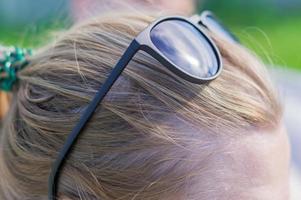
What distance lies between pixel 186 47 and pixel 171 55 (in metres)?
0.04

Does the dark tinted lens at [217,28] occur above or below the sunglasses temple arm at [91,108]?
above

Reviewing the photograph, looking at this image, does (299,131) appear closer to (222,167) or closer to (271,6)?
(222,167)

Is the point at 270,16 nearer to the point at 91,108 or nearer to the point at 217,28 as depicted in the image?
the point at 217,28

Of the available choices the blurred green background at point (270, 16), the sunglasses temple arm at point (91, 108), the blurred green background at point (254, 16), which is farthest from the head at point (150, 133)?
the blurred green background at point (270, 16)

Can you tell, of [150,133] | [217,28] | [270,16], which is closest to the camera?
[150,133]

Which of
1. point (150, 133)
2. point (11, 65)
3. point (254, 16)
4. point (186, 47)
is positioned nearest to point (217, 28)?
point (186, 47)

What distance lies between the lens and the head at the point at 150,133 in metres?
1.04

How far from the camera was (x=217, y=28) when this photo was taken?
121 cm

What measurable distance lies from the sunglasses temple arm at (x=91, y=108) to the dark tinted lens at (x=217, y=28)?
21 cm

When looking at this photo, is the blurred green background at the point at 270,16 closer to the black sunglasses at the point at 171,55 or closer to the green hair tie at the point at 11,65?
the green hair tie at the point at 11,65

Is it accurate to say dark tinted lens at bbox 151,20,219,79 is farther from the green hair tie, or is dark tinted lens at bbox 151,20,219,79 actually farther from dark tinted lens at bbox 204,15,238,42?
the green hair tie

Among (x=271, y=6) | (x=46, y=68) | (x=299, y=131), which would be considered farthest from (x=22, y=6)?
(x=46, y=68)

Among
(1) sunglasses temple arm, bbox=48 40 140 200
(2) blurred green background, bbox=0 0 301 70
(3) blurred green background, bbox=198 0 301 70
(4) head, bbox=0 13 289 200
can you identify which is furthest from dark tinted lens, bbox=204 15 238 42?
(3) blurred green background, bbox=198 0 301 70

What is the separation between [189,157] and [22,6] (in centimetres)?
428
